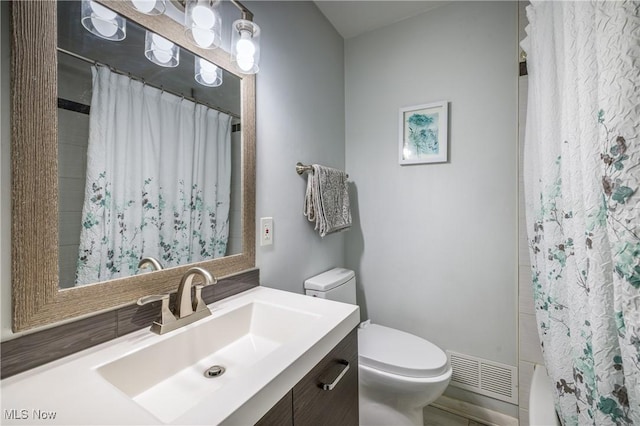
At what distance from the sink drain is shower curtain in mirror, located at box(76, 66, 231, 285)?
0.35m

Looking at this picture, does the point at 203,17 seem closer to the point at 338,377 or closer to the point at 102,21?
the point at 102,21

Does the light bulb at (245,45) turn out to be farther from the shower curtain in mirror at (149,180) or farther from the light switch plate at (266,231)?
the light switch plate at (266,231)

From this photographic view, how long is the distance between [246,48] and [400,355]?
1.51m

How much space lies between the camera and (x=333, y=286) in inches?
58.7

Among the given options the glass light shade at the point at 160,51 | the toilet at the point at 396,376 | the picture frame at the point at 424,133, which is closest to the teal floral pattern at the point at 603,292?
the toilet at the point at 396,376

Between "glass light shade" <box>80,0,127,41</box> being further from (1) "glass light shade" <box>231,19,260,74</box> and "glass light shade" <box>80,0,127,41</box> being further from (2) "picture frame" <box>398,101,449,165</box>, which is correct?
(2) "picture frame" <box>398,101,449,165</box>

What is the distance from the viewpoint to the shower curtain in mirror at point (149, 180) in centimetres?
73

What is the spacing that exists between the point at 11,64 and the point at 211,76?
569 mm

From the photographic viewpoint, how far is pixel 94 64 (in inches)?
28.3

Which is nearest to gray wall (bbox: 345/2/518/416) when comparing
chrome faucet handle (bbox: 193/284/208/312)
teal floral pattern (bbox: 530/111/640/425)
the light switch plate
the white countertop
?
teal floral pattern (bbox: 530/111/640/425)

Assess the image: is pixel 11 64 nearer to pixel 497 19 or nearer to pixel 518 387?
pixel 497 19

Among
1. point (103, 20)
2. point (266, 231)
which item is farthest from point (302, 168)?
point (103, 20)

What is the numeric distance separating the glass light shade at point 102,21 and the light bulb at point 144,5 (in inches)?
2.3

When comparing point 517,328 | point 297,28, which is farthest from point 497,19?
point 517,328
